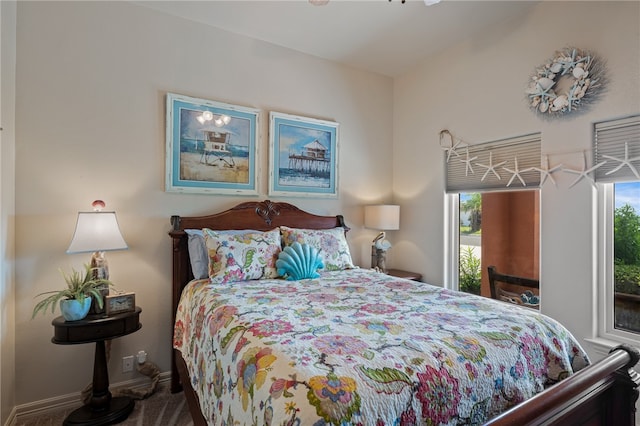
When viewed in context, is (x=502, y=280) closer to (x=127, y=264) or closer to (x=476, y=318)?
(x=476, y=318)

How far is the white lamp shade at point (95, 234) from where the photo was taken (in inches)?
83.8

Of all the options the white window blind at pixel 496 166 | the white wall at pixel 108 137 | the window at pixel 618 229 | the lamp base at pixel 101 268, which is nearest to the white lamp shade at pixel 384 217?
the white window blind at pixel 496 166

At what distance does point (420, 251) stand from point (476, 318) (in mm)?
2031

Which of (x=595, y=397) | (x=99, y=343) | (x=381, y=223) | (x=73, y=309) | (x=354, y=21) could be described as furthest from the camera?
(x=381, y=223)

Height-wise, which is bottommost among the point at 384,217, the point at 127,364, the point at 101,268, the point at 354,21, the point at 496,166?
the point at 127,364

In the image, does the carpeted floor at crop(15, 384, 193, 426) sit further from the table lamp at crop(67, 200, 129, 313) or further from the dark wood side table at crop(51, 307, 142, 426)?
the table lamp at crop(67, 200, 129, 313)

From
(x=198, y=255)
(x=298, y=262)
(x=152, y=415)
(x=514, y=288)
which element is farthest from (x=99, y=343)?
(x=514, y=288)

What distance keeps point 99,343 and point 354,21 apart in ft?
9.85

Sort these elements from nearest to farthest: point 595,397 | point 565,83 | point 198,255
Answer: point 595,397 → point 565,83 → point 198,255

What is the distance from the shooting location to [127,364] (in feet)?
8.27

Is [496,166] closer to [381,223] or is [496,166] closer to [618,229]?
[618,229]

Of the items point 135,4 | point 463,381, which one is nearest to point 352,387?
point 463,381

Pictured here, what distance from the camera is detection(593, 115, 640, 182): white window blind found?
214cm

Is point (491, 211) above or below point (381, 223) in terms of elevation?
above
